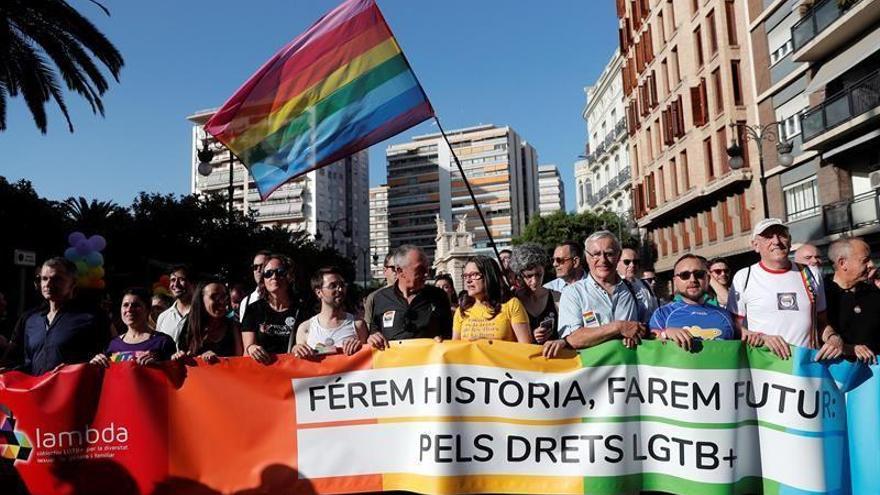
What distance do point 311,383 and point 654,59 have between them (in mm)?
37469

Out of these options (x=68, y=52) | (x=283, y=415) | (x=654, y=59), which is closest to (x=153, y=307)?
(x=283, y=415)

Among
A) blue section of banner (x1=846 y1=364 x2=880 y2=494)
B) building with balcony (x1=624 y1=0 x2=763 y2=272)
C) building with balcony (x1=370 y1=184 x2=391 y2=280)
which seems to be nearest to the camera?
blue section of banner (x1=846 y1=364 x2=880 y2=494)

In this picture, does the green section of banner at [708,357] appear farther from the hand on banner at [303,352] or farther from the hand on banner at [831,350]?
the hand on banner at [303,352]

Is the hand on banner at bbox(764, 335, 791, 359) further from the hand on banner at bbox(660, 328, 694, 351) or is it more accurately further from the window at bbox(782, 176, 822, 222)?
the window at bbox(782, 176, 822, 222)

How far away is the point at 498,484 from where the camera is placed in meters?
4.28

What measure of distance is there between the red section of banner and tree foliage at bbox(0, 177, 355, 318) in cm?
1646

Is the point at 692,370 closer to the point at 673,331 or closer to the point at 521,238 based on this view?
the point at 673,331

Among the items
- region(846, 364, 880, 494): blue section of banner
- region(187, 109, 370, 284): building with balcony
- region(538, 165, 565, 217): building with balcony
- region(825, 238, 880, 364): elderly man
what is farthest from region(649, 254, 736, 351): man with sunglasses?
region(538, 165, 565, 217): building with balcony

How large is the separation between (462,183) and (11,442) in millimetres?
159216

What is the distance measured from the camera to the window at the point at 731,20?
29.4 meters

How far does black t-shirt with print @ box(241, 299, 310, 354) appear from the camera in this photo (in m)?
5.21

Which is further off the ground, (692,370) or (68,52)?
(68,52)

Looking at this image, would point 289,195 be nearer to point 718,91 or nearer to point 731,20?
point 718,91

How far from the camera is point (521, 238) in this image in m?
58.3
